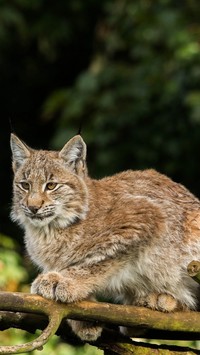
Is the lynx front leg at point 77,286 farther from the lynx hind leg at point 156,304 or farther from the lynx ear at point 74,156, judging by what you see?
the lynx ear at point 74,156

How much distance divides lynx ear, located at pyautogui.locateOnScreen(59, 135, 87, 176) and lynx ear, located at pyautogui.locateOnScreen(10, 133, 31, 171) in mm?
234

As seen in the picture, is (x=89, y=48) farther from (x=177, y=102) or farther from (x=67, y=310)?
(x=67, y=310)

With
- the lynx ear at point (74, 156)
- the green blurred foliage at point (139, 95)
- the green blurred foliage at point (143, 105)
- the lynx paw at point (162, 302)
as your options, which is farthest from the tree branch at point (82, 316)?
the green blurred foliage at point (143, 105)

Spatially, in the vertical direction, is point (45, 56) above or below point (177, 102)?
above

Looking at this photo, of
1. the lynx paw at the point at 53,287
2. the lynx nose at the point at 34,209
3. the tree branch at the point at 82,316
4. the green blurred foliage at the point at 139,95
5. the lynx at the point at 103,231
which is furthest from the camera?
the green blurred foliage at the point at 139,95

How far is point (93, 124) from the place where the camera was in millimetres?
13898

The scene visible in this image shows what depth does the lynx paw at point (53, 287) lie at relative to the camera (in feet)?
19.1


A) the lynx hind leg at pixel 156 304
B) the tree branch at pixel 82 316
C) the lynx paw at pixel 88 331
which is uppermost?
the lynx hind leg at pixel 156 304

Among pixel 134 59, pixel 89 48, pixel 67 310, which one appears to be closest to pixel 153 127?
pixel 134 59

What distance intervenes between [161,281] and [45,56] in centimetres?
1178

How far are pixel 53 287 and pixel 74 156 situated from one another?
1.22 metres

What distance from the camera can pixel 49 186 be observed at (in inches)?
265

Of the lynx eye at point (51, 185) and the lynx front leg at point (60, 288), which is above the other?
the lynx eye at point (51, 185)

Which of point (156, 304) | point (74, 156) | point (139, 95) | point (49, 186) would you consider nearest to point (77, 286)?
point (156, 304)
